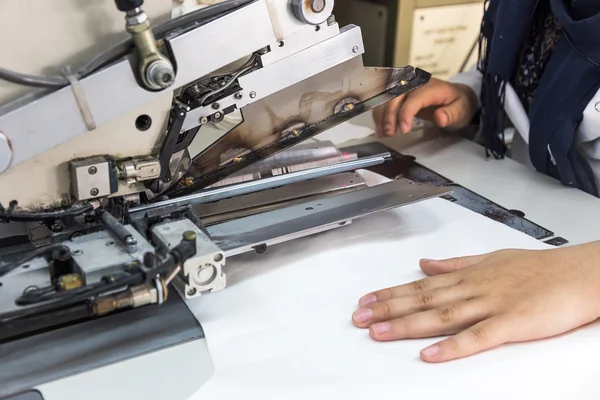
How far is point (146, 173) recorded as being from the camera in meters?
0.77

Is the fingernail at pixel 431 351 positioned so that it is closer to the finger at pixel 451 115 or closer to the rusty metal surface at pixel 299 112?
the rusty metal surface at pixel 299 112

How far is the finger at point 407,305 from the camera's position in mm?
741

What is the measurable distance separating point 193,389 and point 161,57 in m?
0.35

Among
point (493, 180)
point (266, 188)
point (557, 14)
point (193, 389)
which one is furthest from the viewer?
point (493, 180)

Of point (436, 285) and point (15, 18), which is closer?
point (15, 18)

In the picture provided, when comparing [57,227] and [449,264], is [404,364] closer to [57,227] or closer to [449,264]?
[449,264]

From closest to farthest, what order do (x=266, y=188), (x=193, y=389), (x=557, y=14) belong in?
(x=193, y=389) → (x=266, y=188) → (x=557, y=14)

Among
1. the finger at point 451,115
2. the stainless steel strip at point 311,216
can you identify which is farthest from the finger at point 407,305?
the finger at point 451,115

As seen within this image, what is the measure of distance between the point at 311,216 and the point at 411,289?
0.18 metres

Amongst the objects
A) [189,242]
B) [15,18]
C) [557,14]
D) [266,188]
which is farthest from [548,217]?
[15,18]

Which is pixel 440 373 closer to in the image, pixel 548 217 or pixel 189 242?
pixel 189 242

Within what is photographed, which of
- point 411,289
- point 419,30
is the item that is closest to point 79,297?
point 411,289

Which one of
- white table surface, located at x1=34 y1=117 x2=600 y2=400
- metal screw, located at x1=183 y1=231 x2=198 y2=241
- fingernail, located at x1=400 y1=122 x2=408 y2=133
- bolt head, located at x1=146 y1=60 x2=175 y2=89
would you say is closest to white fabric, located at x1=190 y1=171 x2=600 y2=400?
white table surface, located at x1=34 y1=117 x2=600 y2=400

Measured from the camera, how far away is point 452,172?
1205 mm
